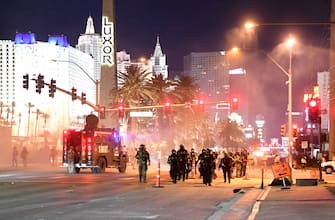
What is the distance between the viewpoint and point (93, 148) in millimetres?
42000

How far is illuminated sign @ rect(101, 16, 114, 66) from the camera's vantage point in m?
80.1

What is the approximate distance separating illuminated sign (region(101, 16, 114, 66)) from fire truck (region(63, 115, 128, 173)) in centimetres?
3725

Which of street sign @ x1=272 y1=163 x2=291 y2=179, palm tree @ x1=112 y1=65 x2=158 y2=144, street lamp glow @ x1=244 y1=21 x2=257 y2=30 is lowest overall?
street sign @ x1=272 y1=163 x2=291 y2=179

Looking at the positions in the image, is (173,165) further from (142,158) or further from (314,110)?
(314,110)

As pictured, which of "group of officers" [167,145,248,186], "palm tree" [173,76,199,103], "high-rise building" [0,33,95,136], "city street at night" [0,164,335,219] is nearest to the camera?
"city street at night" [0,164,335,219]

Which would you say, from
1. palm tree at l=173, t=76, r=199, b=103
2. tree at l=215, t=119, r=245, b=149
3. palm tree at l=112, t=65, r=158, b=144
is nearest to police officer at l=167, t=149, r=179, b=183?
palm tree at l=112, t=65, r=158, b=144

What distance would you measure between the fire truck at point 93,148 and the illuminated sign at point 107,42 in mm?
37252

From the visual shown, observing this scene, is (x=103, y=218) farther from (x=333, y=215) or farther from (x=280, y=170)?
(x=280, y=170)

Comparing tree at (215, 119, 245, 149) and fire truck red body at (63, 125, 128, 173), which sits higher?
tree at (215, 119, 245, 149)

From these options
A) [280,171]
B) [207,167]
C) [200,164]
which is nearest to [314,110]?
[280,171]

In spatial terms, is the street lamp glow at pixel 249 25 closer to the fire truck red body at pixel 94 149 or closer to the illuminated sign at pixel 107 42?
the fire truck red body at pixel 94 149

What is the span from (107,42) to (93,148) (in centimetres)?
4066

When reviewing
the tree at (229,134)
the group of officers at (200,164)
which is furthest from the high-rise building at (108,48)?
the tree at (229,134)

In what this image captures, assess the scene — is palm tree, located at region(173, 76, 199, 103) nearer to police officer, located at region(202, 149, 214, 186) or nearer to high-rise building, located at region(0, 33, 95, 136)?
police officer, located at region(202, 149, 214, 186)
